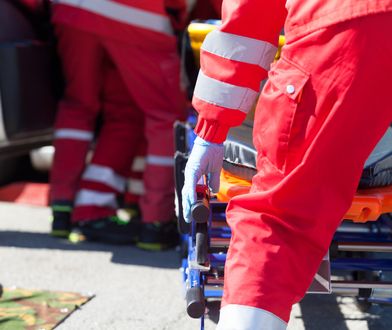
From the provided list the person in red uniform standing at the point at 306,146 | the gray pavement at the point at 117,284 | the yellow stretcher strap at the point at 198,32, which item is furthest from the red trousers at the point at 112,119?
the person in red uniform standing at the point at 306,146

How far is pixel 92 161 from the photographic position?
13.9ft

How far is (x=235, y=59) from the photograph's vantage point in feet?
7.18

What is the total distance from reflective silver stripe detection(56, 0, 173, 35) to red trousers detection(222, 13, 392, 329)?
195 cm

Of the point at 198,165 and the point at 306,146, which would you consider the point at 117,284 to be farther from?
the point at 306,146

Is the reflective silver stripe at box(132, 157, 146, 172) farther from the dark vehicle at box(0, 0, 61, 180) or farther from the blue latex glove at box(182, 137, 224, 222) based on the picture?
the blue latex glove at box(182, 137, 224, 222)

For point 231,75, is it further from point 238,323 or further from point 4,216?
point 4,216

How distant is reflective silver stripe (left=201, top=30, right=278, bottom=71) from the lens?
218 cm

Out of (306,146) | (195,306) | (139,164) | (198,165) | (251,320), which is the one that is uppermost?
(306,146)

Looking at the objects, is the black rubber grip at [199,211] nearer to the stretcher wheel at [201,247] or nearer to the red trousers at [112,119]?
the stretcher wheel at [201,247]

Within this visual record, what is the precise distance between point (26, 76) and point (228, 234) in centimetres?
163

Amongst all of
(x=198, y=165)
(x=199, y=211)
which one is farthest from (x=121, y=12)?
(x=199, y=211)

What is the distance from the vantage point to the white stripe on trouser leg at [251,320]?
1.88 metres

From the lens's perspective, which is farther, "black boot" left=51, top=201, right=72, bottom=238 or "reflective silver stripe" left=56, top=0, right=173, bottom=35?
"black boot" left=51, top=201, right=72, bottom=238

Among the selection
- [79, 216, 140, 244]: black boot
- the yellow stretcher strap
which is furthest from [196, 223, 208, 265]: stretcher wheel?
[79, 216, 140, 244]: black boot
